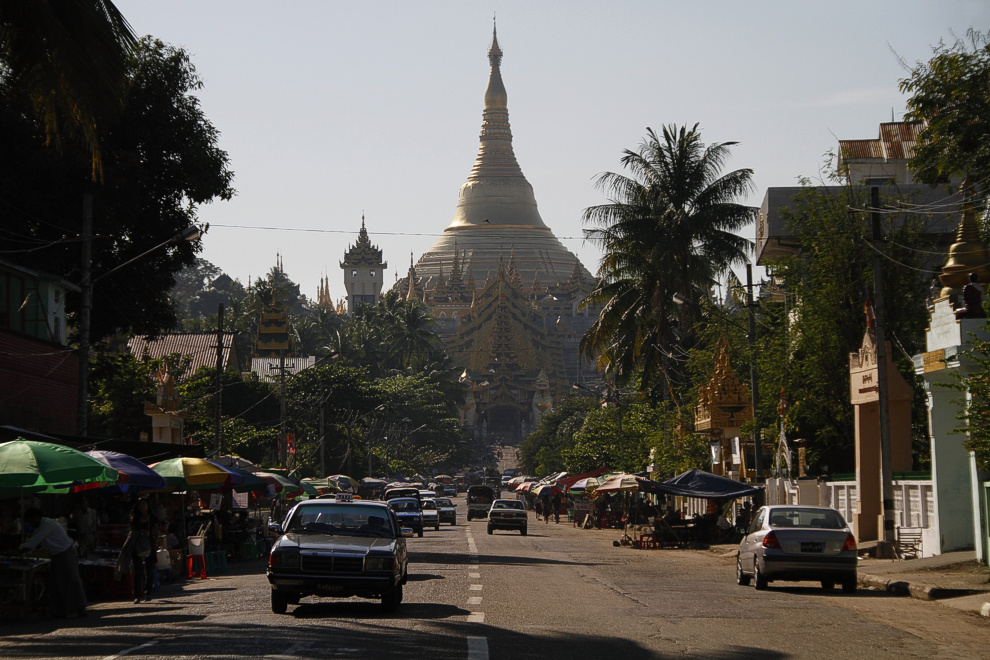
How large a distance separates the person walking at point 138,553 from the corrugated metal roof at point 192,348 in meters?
51.9

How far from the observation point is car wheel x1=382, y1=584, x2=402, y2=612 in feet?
51.4

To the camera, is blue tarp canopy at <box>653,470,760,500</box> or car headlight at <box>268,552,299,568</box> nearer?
car headlight at <box>268,552,299,568</box>

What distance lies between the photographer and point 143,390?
46562 millimetres

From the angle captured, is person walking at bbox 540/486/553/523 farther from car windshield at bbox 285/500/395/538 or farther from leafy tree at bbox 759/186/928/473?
car windshield at bbox 285/500/395/538

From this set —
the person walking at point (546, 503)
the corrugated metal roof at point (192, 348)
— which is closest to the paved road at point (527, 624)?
the person walking at point (546, 503)

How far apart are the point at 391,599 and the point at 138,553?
4.97 metres

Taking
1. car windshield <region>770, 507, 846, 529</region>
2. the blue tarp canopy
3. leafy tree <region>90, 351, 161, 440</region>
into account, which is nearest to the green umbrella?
car windshield <region>770, 507, 846, 529</region>

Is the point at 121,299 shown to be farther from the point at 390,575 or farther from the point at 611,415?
the point at 611,415

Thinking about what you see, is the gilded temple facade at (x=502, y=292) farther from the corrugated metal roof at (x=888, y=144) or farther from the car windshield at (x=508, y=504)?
the car windshield at (x=508, y=504)

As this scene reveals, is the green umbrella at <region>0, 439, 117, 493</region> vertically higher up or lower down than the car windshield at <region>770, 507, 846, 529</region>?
higher up

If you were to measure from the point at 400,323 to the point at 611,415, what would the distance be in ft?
170

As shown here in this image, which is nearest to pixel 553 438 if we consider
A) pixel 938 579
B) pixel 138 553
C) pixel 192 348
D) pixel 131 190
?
pixel 192 348

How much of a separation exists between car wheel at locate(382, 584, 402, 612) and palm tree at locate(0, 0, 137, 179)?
239 inches

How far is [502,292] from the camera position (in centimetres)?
16012
